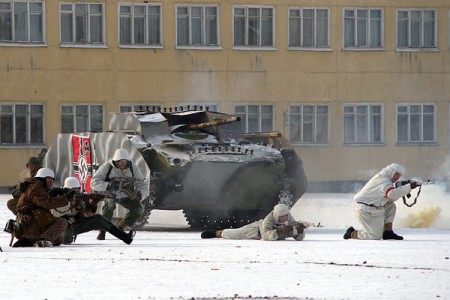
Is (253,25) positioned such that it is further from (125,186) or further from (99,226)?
(99,226)

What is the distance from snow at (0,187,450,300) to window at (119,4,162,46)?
21.9m

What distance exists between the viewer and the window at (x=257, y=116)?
47781mm

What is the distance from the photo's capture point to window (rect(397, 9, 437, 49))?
49.2 metres

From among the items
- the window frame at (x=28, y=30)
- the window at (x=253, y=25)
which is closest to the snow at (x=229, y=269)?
the window frame at (x=28, y=30)

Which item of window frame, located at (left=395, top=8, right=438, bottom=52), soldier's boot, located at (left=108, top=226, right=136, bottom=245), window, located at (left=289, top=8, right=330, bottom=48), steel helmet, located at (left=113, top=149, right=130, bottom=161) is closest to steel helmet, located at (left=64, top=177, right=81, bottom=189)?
soldier's boot, located at (left=108, top=226, right=136, bottom=245)

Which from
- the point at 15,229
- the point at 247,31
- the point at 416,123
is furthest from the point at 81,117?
the point at 15,229

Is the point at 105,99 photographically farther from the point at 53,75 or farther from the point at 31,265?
the point at 31,265

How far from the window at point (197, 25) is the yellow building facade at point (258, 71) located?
30 mm

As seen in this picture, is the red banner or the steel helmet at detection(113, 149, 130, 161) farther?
the red banner

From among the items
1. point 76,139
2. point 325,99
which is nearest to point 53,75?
point 325,99

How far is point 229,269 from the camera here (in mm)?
17156

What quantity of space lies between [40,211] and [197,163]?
6.39 metres

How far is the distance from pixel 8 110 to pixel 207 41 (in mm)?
6413

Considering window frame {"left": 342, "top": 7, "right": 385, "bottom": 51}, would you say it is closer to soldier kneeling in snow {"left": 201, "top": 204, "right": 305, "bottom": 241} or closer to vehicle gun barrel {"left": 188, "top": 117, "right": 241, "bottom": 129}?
vehicle gun barrel {"left": 188, "top": 117, "right": 241, "bottom": 129}
